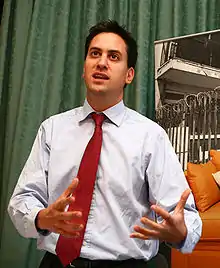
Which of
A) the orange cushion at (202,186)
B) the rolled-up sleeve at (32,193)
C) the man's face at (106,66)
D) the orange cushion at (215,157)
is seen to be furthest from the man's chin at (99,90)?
the orange cushion at (215,157)

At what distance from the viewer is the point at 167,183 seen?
1.29m

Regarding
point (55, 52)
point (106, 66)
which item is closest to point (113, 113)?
point (106, 66)

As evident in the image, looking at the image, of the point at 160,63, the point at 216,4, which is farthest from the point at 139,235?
the point at 216,4

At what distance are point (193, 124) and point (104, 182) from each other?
1.19 meters

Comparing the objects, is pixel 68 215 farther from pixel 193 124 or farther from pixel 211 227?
pixel 193 124

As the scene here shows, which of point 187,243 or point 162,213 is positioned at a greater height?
point 162,213

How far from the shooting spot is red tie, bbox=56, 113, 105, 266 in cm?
122

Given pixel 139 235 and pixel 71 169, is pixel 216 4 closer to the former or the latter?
pixel 71 169

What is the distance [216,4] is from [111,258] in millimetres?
2069

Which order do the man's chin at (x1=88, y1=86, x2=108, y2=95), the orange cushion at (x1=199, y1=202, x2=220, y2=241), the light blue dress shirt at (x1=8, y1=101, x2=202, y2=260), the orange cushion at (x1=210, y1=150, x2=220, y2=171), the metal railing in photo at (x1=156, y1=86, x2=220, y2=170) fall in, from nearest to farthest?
the light blue dress shirt at (x1=8, y1=101, x2=202, y2=260) → the man's chin at (x1=88, y1=86, x2=108, y2=95) → the orange cushion at (x1=199, y1=202, x2=220, y2=241) → the orange cushion at (x1=210, y1=150, x2=220, y2=171) → the metal railing in photo at (x1=156, y1=86, x2=220, y2=170)

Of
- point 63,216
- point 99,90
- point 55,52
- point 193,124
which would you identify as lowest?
point 63,216

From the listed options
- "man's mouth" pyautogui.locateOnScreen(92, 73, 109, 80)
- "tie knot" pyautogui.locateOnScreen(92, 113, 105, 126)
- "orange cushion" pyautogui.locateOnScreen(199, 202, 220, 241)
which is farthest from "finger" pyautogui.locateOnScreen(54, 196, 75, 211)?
"orange cushion" pyautogui.locateOnScreen(199, 202, 220, 241)

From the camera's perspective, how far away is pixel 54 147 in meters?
1.41

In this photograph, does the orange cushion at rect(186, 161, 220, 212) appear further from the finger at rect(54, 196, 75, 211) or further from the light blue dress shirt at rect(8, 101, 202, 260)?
the finger at rect(54, 196, 75, 211)
